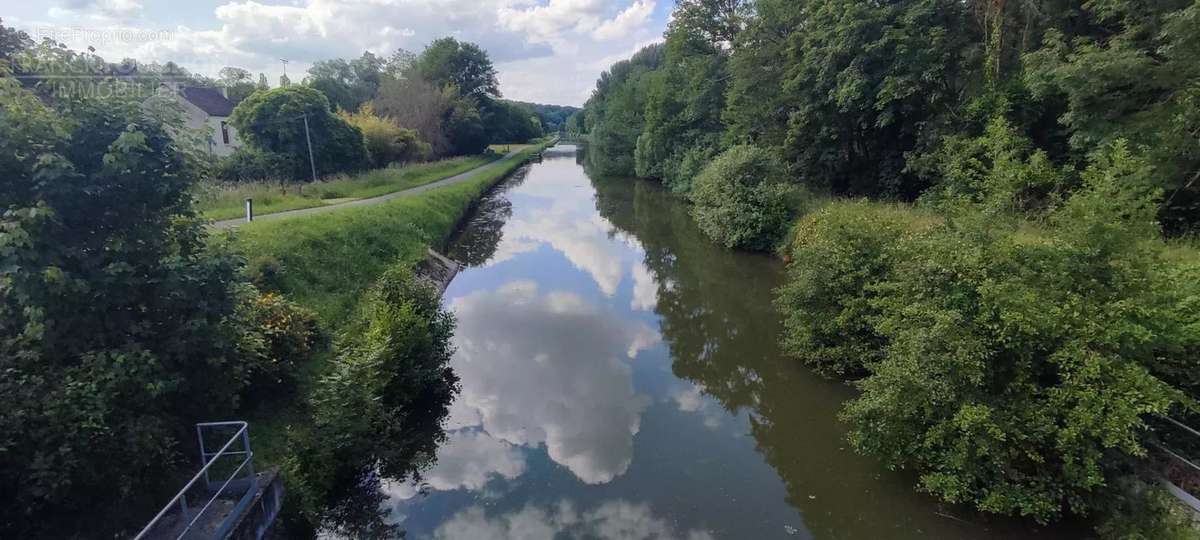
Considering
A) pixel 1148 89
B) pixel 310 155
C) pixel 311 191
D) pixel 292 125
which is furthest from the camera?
pixel 310 155

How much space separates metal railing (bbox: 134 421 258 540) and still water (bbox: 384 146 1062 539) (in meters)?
2.11

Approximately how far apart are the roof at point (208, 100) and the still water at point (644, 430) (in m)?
35.6

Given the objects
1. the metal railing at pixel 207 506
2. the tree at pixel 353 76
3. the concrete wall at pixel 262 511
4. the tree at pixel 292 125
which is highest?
the tree at pixel 353 76

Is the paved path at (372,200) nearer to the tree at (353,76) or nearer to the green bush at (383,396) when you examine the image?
the green bush at (383,396)

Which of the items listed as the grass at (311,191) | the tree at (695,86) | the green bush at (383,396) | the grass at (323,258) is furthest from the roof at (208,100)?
the green bush at (383,396)

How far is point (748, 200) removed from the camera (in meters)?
22.8

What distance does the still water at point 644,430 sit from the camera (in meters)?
7.78

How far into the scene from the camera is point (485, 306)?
17.0 meters

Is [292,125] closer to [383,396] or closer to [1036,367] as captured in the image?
[383,396]

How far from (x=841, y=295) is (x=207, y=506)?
10.5m

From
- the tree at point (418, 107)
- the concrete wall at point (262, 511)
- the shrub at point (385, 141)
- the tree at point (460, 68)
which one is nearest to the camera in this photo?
the concrete wall at point (262, 511)

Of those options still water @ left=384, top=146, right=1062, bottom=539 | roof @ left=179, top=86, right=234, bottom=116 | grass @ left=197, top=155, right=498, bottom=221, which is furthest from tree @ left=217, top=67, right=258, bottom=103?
still water @ left=384, top=146, right=1062, bottom=539

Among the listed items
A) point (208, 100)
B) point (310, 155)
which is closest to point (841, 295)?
point (310, 155)

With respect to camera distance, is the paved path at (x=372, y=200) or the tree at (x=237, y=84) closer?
the paved path at (x=372, y=200)
